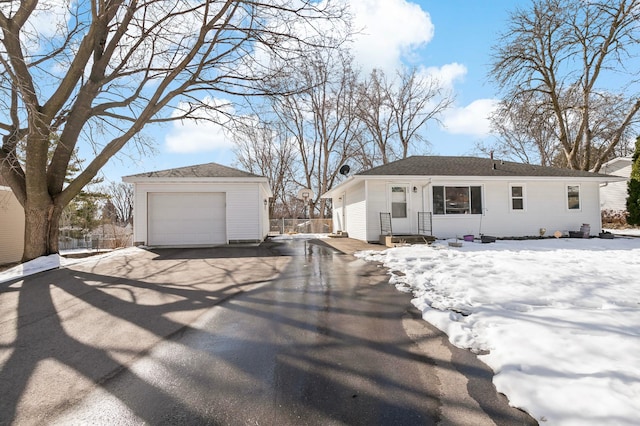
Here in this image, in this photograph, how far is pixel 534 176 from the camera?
1348cm

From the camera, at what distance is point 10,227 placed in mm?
13562

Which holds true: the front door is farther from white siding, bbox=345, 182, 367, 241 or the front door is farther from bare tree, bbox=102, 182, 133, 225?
bare tree, bbox=102, 182, 133, 225

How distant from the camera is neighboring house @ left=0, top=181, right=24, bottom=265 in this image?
42.9 feet

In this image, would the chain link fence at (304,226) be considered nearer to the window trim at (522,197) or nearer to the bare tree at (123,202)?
the window trim at (522,197)

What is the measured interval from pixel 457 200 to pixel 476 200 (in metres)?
0.79

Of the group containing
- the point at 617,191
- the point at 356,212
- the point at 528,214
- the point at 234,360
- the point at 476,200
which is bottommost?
the point at 234,360

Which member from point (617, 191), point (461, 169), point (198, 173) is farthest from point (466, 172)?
point (617, 191)

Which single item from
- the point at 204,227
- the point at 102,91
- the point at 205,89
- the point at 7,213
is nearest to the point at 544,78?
the point at 205,89

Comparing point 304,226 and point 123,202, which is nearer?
point 304,226

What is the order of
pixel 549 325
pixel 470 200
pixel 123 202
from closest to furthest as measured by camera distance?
pixel 549 325 → pixel 470 200 → pixel 123 202

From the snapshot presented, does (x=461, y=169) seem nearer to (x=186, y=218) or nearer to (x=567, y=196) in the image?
(x=567, y=196)

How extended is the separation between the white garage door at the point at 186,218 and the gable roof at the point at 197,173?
716 millimetres

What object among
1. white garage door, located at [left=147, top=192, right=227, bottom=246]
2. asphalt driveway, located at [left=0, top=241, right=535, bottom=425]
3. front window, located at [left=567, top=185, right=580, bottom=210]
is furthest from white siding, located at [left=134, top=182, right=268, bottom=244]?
front window, located at [left=567, top=185, right=580, bottom=210]

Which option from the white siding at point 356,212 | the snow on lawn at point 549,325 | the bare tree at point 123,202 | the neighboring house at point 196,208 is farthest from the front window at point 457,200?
the bare tree at point 123,202
